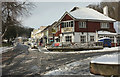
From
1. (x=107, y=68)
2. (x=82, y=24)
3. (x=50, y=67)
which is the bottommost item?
(x=50, y=67)

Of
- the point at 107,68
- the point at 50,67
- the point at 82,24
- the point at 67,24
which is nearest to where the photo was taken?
the point at 107,68

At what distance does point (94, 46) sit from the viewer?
2300cm

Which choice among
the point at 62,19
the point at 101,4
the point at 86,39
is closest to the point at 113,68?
the point at 86,39

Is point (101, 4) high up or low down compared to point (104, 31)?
up

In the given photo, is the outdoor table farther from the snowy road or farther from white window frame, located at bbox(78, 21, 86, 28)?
white window frame, located at bbox(78, 21, 86, 28)

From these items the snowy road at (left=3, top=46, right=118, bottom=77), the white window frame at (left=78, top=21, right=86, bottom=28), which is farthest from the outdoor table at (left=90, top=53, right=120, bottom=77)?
the white window frame at (left=78, top=21, right=86, bottom=28)

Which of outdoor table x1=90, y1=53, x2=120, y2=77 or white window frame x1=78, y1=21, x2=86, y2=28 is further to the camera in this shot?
white window frame x1=78, y1=21, x2=86, y2=28

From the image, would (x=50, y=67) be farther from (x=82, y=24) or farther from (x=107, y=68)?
(x=82, y=24)

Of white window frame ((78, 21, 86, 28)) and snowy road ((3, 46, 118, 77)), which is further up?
white window frame ((78, 21, 86, 28))

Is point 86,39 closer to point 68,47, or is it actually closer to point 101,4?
point 68,47

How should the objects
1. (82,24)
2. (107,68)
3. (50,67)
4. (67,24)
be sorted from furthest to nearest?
(67,24)
(82,24)
(50,67)
(107,68)

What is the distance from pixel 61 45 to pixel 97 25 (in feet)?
38.0

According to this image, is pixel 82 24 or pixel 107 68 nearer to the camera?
pixel 107 68

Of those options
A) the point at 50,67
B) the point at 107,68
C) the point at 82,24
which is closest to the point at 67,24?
the point at 82,24
